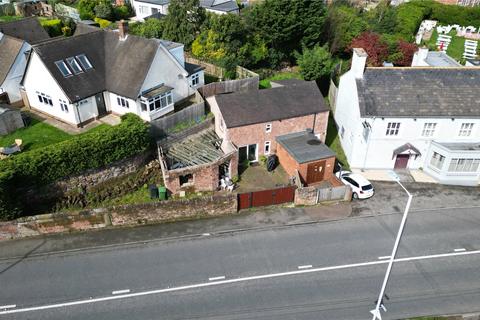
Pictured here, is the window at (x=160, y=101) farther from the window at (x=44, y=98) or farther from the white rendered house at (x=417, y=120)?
the white rendered house at (x=417, y=120)

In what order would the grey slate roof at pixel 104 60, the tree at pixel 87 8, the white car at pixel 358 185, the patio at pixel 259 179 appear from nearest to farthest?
the white car at pixel 358 185
the patio at pixel 259 179
the grey slate roof at pixel 104 60
the tree at pixel 87 8

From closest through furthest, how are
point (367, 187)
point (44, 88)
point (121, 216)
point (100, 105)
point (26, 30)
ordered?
point (121, 216) → point (367, 187) → point (44, 88) → point (100, 105) → point (26, 30)

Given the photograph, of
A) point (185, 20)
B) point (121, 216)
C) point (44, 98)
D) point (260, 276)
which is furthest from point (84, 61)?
point (260, 276)

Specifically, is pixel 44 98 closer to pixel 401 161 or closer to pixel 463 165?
pixel 401 161

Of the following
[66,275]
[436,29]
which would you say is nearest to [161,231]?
[66,275]

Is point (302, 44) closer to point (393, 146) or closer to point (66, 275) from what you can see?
point (393, 146)

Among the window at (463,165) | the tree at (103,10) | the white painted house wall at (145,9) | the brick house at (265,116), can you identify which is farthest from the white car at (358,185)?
the tree at (103,10)
